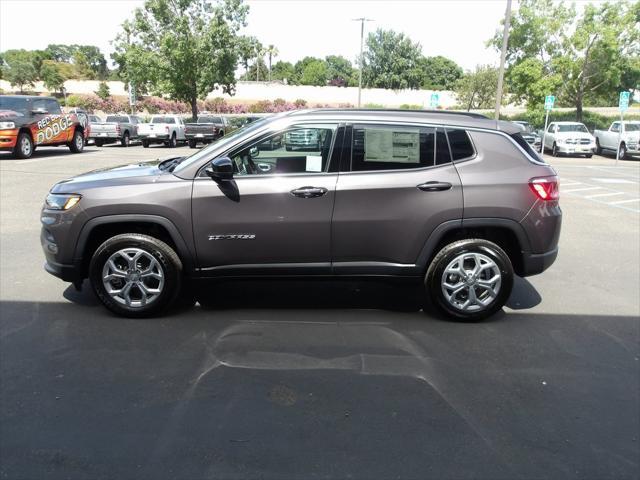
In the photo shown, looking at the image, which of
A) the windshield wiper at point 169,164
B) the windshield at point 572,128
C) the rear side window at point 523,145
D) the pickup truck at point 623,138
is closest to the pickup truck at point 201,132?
the windshield at point 572,128

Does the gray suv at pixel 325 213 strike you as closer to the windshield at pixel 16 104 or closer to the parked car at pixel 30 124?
the parked car at pixel 30 124

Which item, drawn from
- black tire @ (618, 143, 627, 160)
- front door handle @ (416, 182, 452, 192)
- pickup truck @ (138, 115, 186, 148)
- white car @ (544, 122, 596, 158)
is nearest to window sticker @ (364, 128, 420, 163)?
front door handle @ (416, 182, 452, 192)

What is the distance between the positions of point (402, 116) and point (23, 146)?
16.6 meters

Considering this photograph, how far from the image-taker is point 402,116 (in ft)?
15.7

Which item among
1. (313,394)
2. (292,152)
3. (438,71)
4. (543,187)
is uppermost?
(438,71)

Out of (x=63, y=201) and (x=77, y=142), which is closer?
(x=63, y=201)

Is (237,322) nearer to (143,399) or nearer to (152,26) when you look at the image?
(143,399)

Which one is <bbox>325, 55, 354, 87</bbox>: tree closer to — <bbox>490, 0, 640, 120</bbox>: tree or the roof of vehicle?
<bbox>490, 0, 640, 120</bbox>: tree

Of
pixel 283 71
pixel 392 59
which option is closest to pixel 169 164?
pixel 392 59

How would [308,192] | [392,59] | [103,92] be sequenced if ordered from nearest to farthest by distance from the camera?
1. [308,192]
2. [103,92]
3. [392,59]

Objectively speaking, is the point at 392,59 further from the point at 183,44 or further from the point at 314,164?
the point at 314,164

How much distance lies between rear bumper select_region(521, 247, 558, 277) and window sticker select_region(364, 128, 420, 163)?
1.27 meters

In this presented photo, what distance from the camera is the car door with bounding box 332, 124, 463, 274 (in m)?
4.60

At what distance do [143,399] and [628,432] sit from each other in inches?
114
